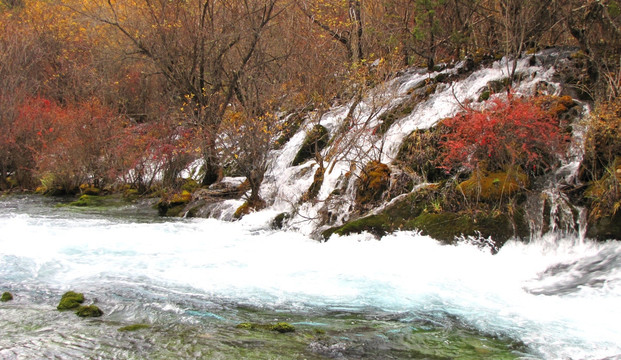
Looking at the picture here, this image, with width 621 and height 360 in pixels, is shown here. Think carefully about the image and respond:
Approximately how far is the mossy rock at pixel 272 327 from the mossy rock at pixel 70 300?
199 cm

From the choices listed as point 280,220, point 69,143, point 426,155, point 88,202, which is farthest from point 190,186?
point 426,155

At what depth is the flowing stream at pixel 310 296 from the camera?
14.8ft

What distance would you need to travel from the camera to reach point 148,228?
1162 centimetres

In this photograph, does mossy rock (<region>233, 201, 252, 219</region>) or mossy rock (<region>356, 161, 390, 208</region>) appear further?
mossy rock (<region>233, 201, 252, 219</region>)

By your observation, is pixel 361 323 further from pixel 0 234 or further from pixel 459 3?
pixel 459 3

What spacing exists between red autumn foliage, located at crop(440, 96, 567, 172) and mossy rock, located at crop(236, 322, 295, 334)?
537 cm

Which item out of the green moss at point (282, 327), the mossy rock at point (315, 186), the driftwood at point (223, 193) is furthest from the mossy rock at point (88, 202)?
the green moss at point (282, 327)

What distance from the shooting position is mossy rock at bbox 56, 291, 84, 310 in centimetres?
551

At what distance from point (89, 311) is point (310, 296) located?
8.39 ft

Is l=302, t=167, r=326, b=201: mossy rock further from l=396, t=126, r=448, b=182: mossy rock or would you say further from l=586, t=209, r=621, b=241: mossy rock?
l=586, t=209, r=621, b=241: mossy rock

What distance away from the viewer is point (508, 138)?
881 centimetres

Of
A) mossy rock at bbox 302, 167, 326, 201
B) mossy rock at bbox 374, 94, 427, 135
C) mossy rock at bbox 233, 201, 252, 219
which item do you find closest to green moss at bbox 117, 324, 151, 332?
mossy rock at bbox 302, 167, 326, 201

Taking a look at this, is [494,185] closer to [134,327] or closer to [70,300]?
[134,327]

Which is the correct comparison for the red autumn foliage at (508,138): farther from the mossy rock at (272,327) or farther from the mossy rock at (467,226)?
the mossy rock at (272,327)
